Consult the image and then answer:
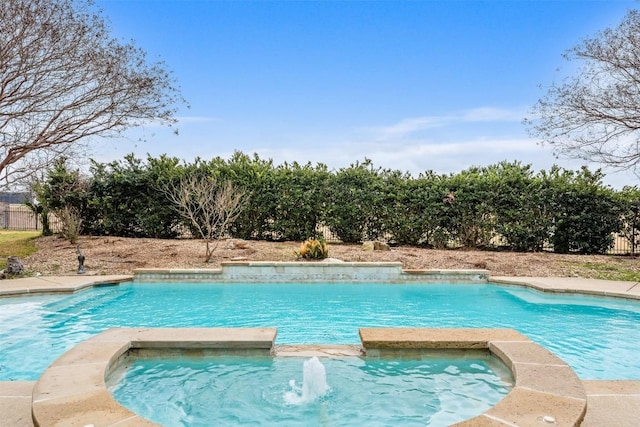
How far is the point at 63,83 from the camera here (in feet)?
35.8

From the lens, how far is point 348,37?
11914 mm

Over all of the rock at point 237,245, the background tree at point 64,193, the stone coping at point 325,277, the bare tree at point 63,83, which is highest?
the bare tree at point 63,83

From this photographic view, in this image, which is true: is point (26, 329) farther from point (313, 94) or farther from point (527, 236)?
point (527, 236)

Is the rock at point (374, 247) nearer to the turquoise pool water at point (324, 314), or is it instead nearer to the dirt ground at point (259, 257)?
the dirt ground at point (259, 257)

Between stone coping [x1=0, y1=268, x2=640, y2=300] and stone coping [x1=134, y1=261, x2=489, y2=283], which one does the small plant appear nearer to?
stone coping [x1=134, y1=261, x2=489, y2=283]

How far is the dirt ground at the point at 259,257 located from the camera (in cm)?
1155

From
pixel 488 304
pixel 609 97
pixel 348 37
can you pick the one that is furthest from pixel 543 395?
pixel 609 97

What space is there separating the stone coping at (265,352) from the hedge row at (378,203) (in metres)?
9.95

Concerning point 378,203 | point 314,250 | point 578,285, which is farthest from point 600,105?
point 314,250

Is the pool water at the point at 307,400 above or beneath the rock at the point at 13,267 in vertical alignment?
beneath

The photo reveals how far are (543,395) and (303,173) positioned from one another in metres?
12.5

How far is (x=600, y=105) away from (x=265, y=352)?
38.5 ft

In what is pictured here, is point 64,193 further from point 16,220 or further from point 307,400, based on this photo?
point 16,220

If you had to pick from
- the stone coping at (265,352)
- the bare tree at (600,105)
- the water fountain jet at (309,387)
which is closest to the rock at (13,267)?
the stone coping at (265,352)
